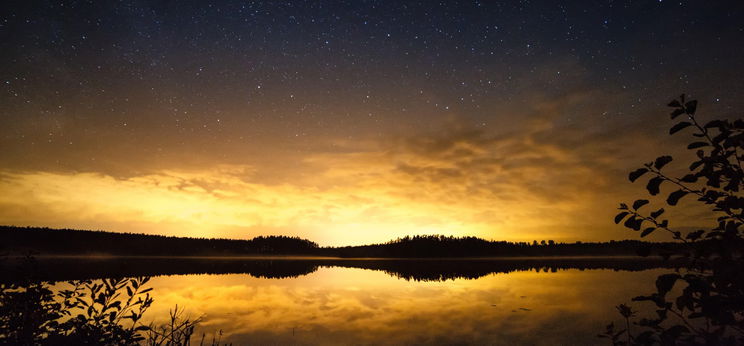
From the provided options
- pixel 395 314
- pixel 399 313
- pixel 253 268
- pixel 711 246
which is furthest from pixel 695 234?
pixel 253 268

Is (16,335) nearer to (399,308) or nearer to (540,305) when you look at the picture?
(399,308)

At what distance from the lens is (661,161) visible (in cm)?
262

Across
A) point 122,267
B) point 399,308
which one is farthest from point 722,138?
point 399,308

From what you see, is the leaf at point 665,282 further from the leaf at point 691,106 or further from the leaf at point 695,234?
the leaf at point 691,106

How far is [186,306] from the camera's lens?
61.4 feet

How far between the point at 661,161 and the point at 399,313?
16.4 m

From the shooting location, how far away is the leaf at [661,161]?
2596 millimetres

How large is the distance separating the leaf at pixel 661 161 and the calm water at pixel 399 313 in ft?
37.1

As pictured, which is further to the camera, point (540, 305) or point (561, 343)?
point (540, 305)

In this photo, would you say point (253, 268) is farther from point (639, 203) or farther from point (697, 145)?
point (697, 145)

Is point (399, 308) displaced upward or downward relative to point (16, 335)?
downward

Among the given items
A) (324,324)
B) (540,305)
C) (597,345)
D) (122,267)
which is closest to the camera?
(122,267)

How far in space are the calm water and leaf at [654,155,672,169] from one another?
11.3 meters

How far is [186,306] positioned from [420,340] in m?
12.0
